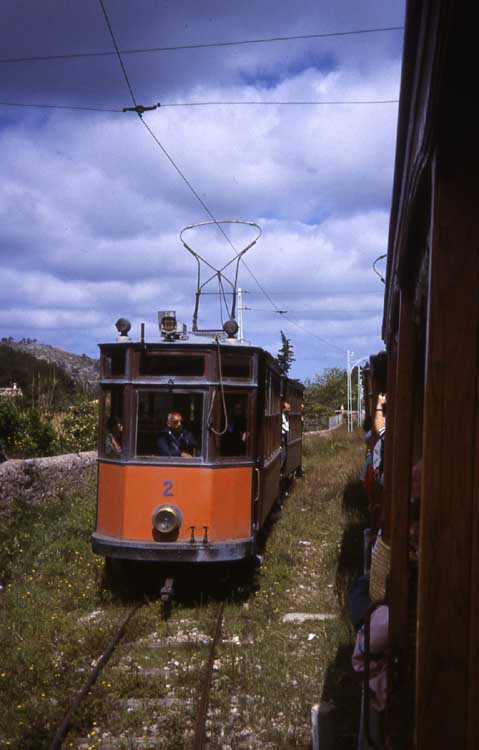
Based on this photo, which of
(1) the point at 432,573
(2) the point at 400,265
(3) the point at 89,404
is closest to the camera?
(1) the point at 432,573

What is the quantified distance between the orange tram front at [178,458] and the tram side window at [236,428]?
13mm

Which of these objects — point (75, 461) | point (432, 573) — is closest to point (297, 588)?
point (75, 461)

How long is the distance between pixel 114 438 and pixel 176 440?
2.30 ft

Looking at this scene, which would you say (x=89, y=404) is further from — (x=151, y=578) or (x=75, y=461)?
(x=151, y=578)

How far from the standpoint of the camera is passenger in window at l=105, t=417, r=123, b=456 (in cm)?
760

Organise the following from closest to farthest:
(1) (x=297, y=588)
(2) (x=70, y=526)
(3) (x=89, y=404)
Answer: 1. (1) (x=297, y=588)
2. (2) (x=70, y=526)
3. (3) (x=89, y=404)

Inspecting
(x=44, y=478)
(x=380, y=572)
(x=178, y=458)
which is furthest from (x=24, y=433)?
(x=380, y=572)

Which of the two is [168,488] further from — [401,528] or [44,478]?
[44,478]

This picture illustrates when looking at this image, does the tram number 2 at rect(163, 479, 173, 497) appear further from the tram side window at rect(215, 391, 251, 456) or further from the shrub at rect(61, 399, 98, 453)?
the shrub at rect(61, 399, 98, 453)

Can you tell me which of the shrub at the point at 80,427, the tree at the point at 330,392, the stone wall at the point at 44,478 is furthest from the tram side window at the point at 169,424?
the tree at the point at 330,392

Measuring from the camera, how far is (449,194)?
5.49 ft

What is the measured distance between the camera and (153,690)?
17.7 ft

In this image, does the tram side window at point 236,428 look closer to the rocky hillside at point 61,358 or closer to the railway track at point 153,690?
the railway track at point 153,690

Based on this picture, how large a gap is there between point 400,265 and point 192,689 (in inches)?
152
